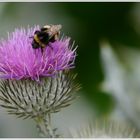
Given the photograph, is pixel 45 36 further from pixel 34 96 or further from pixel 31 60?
pixel 34 96

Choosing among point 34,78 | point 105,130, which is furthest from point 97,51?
point 34,78

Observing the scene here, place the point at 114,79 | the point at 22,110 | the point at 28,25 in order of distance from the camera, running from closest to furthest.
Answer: the point at 22,110 < the point at 28,25 < the point at 114,79

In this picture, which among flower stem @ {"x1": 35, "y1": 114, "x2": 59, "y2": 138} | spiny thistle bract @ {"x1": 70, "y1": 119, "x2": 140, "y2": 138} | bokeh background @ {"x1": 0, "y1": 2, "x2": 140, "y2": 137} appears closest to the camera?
flower stem @ {"x1": 35, "y1": 114, "x2": 59, "y2": 138}

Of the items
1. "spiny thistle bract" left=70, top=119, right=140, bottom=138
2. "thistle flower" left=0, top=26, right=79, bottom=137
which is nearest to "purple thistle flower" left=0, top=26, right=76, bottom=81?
"thistle flower" left=0, top=26, right=79, bottom=137

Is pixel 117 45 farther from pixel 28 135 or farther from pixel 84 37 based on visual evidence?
pixel 28 135

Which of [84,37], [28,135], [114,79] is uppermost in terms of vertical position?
[84,37]

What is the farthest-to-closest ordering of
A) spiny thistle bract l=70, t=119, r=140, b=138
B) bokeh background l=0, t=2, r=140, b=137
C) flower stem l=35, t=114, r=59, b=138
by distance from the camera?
1. bokeh background l=0, t=2, r=140, b=137
2. spiny thistle bract l=70, t=119, r=140, b=138
3. flower stem l=35, t=114, r=59, b=138

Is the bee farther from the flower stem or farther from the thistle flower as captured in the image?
the flower stem

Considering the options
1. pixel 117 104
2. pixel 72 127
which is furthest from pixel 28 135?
pixel 117 104
